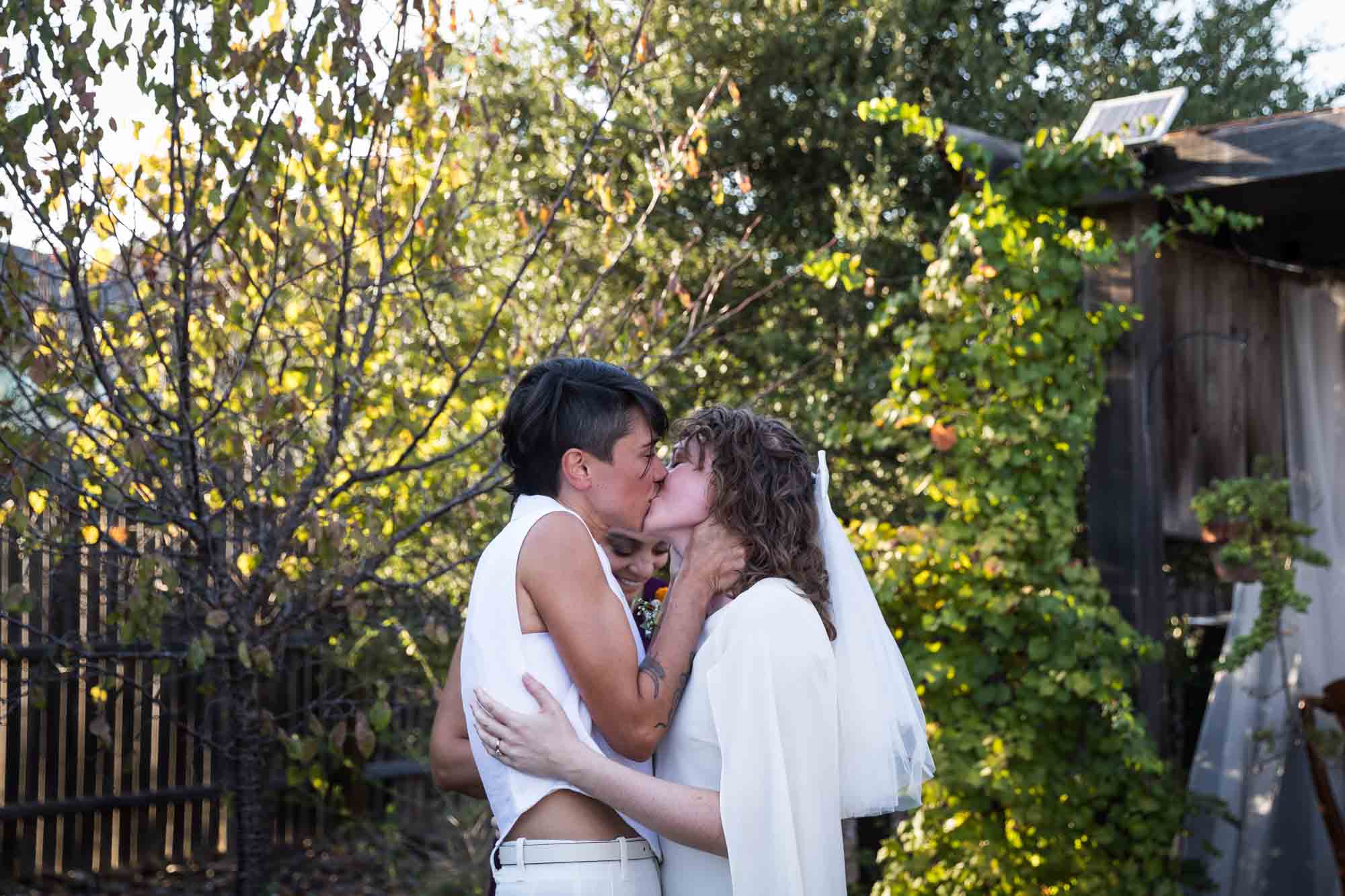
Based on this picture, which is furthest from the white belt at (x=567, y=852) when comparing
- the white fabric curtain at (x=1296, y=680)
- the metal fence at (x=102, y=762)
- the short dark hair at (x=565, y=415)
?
the white fabric curtain at (x=1296, y=680)

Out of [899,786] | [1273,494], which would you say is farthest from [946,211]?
[899,786]

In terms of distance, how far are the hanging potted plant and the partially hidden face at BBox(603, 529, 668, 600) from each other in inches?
94.1

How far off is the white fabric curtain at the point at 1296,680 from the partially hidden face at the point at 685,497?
4.04 meters

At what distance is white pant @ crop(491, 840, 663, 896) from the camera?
2291mm

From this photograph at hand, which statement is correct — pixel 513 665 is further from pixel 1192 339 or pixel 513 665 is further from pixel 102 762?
pixel 102 762

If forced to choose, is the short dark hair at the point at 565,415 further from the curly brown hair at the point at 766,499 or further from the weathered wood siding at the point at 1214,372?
the weathered wood siding at the point at 1214,372

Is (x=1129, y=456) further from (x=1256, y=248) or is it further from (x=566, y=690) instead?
(x=566, y=690)

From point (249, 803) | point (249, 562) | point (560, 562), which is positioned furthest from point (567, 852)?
point (249, 562)

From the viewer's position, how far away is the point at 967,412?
483 centimetres

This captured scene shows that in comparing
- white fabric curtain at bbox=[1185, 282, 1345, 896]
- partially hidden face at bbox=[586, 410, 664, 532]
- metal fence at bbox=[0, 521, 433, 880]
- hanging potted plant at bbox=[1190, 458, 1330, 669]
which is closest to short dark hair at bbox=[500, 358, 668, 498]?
partially hidden face at bbox=[586, 410, 664, 532]

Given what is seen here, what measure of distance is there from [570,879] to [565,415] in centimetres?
78

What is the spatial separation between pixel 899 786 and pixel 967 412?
2.54 meters

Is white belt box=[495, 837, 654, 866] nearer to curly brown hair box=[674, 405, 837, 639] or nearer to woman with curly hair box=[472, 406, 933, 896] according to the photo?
woman with curly hair box=[472, 406, 933, 896]

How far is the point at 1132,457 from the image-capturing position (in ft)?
16.6
